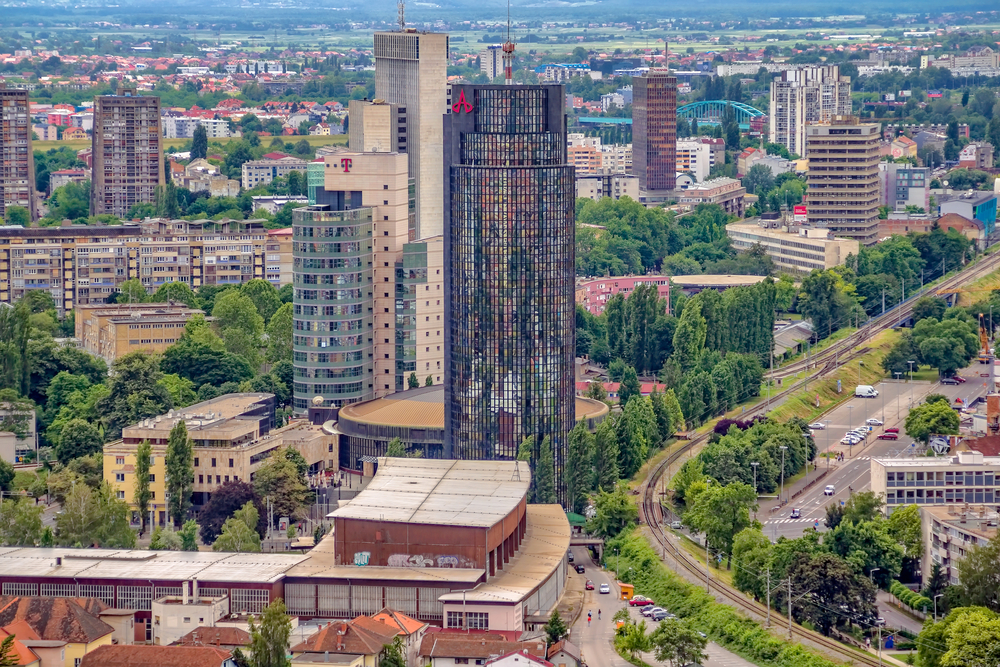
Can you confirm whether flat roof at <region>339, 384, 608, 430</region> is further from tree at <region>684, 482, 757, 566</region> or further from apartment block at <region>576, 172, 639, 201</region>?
apartment block at <region>576, 172, 639, 201</region>

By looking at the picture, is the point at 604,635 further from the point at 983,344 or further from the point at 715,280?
the point at 715,280

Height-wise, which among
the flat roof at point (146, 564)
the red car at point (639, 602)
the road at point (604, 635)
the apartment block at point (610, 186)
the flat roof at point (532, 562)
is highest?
the apartment block at point (610, 186)

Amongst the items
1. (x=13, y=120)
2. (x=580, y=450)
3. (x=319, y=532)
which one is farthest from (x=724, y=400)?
(x=13, y=120)

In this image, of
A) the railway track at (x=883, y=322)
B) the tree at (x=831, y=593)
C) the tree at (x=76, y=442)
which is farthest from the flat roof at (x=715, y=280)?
the tree at (x=831, y=593)

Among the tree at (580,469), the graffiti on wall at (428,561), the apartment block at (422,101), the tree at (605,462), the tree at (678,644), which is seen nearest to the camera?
the tree at (678,644)

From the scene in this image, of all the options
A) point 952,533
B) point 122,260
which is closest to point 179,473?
point 952,533

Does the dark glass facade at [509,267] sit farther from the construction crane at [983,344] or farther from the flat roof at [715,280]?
the flat roof at [715,280]
